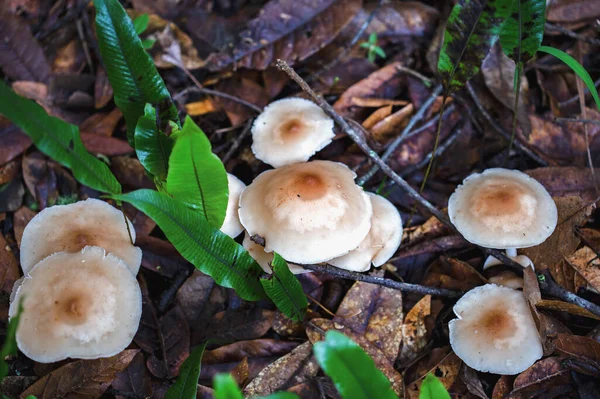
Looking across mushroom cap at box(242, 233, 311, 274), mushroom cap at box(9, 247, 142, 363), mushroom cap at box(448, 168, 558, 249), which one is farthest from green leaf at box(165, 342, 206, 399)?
mushroom cap at box(448, 168, 558, 249)

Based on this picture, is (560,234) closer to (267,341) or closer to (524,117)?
(524,117)

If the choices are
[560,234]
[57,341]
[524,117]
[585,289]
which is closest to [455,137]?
[524,117]

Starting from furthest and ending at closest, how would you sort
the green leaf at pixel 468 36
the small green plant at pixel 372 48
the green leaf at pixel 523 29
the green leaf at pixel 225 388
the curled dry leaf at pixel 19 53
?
the small green plant at pixel 372 48 < the curled dry leaf at pixel 19 53 < the green leaf at pixel 523 29 < the green leaf at pixel 468 36 < the green leaf at pixel 225 388

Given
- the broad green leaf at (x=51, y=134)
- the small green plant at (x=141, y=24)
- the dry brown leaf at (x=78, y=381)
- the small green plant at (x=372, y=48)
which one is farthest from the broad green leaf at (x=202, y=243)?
the small green plant at (x=372, y=48)

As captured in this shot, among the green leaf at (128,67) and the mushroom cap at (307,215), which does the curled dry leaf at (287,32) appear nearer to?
the green leaf at (128,67)

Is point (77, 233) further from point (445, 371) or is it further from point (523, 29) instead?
point (523, 29)

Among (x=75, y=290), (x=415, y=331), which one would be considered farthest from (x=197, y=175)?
(x=415, y=331)
